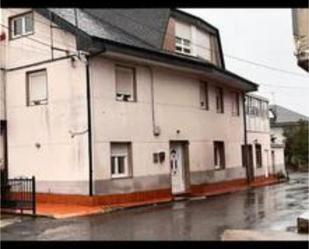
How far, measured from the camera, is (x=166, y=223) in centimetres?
1284

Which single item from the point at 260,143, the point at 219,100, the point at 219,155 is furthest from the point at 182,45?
the point at 260,143

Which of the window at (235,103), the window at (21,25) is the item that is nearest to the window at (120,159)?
the window at (21,25)

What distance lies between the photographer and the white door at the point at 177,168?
21172 millimetres

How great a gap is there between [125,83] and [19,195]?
17.4ft

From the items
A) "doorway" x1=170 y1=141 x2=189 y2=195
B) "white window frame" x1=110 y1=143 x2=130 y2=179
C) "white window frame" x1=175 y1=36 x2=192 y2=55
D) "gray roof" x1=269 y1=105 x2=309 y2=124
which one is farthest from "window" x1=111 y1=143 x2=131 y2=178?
"gray roof" x1=269 y1=105 x2=309 y2=124

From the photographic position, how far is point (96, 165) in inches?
675

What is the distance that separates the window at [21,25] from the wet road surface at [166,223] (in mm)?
7248

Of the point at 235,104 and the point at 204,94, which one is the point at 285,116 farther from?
the point at 204,94

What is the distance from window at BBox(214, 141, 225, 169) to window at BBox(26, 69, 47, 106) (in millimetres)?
8854

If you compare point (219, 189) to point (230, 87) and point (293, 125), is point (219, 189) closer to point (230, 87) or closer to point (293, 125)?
point (230, 87)

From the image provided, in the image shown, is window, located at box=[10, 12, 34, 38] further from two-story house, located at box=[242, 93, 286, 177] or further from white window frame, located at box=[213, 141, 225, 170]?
two-story house, located at box=[242, 93, 286, 177]

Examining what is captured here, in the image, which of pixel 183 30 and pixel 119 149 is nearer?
pixel 119 149
